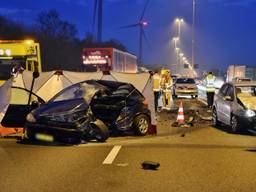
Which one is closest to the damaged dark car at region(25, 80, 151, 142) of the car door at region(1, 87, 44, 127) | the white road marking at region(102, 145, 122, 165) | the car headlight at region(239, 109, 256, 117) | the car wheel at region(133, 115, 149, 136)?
the car wheel at region(133, 115, 149, 136)

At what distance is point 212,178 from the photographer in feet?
28.3

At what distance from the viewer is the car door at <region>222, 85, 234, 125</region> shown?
53.5 feet

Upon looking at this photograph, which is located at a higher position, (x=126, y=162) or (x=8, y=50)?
(x=8, y=50)

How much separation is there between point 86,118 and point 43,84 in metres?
4.40

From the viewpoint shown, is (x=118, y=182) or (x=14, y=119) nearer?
(x=118, y=182)

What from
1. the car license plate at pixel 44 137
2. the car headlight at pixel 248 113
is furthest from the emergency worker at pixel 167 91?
the car license plate at pixel 44 137

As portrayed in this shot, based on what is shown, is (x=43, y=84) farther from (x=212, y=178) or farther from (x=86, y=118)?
(x=212, y=178)

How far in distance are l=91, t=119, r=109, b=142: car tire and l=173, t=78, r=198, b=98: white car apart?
24.5 metres

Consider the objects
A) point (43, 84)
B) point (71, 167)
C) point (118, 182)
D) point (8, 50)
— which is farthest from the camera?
point (8, 50)

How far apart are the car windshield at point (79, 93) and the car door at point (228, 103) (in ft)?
14.6

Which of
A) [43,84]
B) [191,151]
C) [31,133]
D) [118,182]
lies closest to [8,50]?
[43,84]

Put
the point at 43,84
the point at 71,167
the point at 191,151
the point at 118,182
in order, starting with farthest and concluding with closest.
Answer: the point at 43,84 < the point at 191,151 < the point at 71,167 < the point at 118,182

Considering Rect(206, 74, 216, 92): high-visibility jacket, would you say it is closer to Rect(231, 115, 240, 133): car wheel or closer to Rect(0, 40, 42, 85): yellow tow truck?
Rect(0, 40, 42, 85): yellow tow truck

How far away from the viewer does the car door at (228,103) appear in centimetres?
1630
